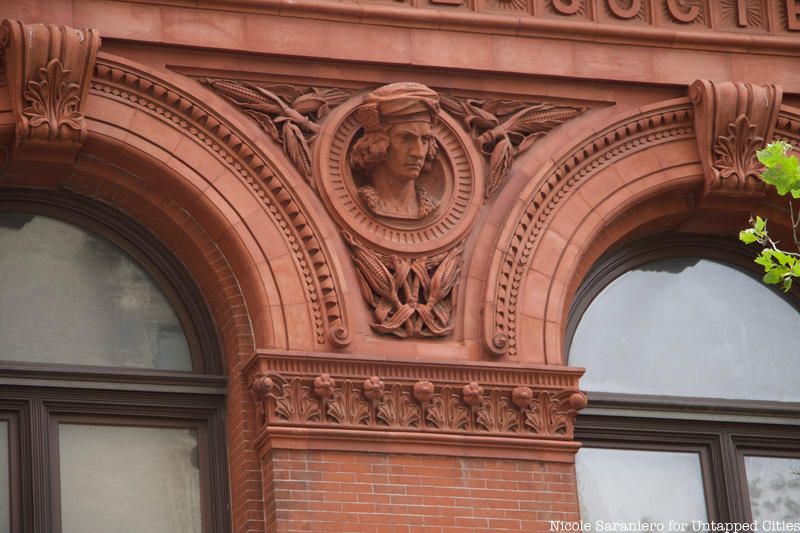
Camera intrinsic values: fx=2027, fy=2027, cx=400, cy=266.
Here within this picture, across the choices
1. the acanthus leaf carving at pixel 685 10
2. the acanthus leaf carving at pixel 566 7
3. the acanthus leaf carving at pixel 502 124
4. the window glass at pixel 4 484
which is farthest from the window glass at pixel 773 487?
the window glass at pixel 4 484

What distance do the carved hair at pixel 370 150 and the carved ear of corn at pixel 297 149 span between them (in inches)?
16.2

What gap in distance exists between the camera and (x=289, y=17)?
55.9ft

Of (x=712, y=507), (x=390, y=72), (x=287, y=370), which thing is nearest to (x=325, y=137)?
(x=390, y=72)

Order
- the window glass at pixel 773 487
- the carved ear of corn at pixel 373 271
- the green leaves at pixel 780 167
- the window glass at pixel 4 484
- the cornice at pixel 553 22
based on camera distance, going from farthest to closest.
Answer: the window glass at pixel 773 487, the cornice at pixel 553 22, the carved ear of corn at pixel 373 271, the window glass at pixel 4 484, the green leaves at pixel 780 167

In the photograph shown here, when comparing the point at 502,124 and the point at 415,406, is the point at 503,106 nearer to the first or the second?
the point at 502,124

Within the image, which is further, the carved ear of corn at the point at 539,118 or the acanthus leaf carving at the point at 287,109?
the carved ear of corn at the point at 539,118

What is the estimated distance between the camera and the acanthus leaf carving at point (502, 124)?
1719 centimetres

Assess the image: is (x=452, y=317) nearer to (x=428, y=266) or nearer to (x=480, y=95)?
(x=428, y=266)

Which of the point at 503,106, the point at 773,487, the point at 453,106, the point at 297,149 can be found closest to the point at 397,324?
the point at 297,149

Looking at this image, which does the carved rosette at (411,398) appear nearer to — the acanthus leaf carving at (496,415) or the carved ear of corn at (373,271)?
the acanthus leaf carving at (496,415)

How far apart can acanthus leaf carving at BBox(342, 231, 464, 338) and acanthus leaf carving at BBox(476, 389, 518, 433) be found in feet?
2.20

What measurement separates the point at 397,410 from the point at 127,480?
2190 millimetres

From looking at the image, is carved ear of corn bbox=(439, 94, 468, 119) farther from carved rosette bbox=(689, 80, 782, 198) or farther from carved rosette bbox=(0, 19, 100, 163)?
carved rosette bbox=(0, 19, 100, 163)

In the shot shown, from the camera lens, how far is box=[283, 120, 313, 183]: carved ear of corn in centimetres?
1662
